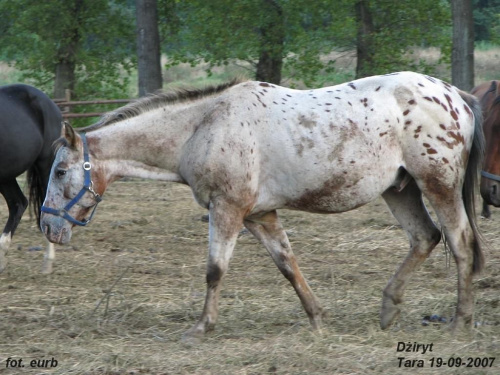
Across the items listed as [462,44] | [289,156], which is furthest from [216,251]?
[462,44]

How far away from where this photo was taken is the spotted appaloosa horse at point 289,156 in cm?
486

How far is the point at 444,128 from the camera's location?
16.1ft

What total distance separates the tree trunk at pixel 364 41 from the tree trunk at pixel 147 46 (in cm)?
461

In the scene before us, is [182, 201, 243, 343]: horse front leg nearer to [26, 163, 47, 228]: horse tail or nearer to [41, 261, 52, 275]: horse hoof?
[41, 261, 52, 275]: horse hoof

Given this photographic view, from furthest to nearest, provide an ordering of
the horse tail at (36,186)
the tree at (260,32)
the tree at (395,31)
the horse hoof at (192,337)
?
the tree at (260,32) < the tree at (395,31) < the horse tail at (36,186) < the horse hoof at (192,337)

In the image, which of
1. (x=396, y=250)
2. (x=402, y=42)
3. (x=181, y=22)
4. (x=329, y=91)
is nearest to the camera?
(x=329, y=91)

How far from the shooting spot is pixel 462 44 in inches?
539

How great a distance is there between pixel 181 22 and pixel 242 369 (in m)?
15.8

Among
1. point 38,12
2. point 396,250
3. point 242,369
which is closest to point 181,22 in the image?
point 38,12

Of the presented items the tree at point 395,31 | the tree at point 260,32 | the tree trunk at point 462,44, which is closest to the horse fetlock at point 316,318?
the tree trunk at point 462,44

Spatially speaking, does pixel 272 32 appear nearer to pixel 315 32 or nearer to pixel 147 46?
pixel 315 32

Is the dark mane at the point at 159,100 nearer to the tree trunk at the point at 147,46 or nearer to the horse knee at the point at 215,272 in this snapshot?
the horse knee at the point at 215,272

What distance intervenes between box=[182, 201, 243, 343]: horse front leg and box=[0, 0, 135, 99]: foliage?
14.6 meters

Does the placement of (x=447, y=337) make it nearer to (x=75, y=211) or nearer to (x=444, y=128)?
(x=444, y=128)
